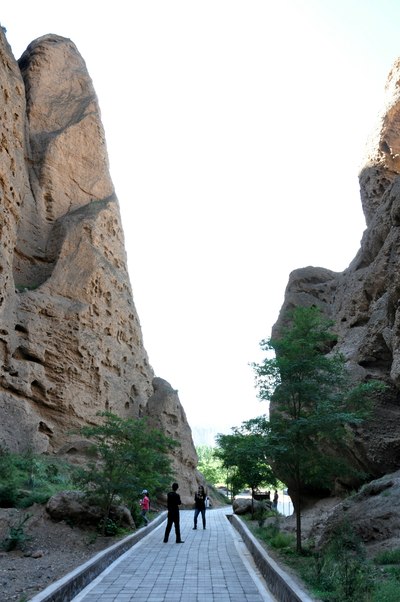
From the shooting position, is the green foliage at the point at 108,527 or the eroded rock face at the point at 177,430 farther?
the eroded rock face at the point at 177,430

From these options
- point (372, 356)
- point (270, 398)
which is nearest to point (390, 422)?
point (372, 356)

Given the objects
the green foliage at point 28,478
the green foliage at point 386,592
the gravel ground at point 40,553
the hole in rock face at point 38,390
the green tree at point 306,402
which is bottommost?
the gravel ground at point 40,553

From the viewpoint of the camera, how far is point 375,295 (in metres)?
22.1

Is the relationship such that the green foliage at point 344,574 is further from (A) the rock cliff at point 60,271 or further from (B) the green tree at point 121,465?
(A) the rock cliff at point 60,271

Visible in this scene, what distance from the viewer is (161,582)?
8719 millimetres

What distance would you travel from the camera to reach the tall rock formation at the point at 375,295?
15.2 metres

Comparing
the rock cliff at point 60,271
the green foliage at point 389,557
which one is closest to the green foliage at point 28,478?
the rock cliff at point 60,271

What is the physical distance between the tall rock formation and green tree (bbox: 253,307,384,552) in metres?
1.53

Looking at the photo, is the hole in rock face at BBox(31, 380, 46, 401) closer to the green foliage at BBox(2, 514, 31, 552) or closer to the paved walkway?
the paved walkway

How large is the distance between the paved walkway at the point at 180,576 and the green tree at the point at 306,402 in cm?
217

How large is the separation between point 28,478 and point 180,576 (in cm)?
1139

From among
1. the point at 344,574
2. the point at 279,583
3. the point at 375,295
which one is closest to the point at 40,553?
the point at 279,583

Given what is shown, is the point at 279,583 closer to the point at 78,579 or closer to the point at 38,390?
the point at 78,579

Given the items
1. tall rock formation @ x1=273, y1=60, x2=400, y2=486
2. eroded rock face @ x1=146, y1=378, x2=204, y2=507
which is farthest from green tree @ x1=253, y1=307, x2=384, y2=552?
eroded rock face @ x1=146, y1=378, x2=204, y2=507
